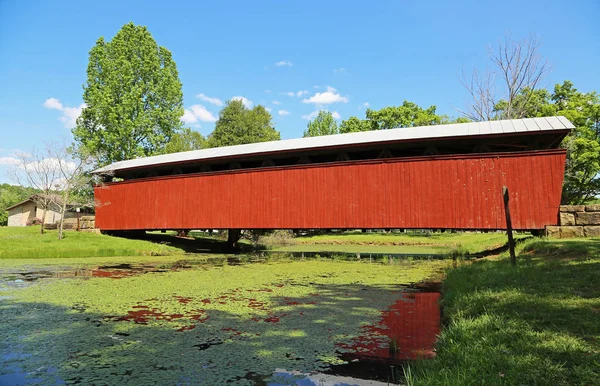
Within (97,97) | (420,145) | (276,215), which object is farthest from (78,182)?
(420,145)

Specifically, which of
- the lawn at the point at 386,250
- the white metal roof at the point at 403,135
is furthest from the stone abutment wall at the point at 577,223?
the lawn at the point at 386,250

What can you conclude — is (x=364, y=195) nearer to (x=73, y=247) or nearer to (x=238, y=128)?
(x=73, y=247)

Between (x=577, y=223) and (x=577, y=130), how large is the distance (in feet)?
68.8

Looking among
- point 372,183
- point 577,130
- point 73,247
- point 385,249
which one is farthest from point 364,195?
point 577,130

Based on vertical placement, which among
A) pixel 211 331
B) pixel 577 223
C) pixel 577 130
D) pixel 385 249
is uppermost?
pixel 577 130

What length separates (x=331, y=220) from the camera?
14.0 metres

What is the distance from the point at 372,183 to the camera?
13461 mm

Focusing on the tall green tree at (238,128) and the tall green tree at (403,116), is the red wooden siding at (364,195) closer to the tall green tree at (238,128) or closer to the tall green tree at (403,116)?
the tall green tree at (238,128)

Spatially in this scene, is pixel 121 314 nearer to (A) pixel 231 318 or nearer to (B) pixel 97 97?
(A) pixel 231 318

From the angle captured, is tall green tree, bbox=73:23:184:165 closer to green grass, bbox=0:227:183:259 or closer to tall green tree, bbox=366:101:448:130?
green grass, bbox=0:227:183:259

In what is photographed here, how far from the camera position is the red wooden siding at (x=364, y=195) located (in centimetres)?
1164

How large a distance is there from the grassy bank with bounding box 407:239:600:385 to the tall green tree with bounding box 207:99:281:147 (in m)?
32.5

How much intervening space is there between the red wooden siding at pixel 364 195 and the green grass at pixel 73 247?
1178 mm

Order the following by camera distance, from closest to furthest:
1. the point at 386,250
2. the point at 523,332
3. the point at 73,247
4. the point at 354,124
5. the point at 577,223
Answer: the point at 523,332, the point at 577,223, the point at 73,247, the point at 386,250, the point at 354,124
